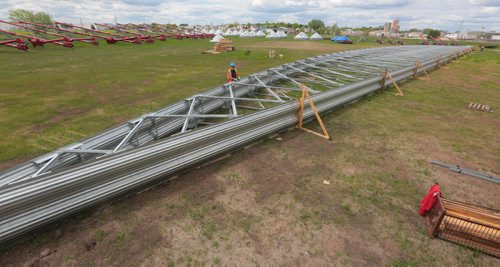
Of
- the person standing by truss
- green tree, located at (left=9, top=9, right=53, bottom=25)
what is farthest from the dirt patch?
green tree, located at (left=9, top=9, right=53, bottom=25)

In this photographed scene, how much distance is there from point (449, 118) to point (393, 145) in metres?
4.05

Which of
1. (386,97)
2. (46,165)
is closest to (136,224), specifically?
(46,165)

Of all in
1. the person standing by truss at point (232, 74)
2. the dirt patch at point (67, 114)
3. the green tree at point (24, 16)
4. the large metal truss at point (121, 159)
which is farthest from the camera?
the green tree at point (24, 16)

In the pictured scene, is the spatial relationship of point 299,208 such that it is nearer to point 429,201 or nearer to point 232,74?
point 429,201

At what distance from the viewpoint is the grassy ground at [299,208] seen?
11.5ft

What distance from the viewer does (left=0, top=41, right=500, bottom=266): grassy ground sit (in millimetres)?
3518

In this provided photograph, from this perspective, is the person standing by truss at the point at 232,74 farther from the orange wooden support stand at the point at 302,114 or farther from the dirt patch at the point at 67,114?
the dirt patch at the point at 67,114

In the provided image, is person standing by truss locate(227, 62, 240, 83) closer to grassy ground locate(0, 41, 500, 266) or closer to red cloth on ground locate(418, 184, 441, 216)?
grassy ground locate(0, 41, 500, 266)

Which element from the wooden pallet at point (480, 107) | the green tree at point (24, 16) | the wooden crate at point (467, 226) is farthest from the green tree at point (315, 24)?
the wooden crate at point (467, 226)

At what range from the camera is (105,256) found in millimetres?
3436

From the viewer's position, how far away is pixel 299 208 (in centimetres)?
439

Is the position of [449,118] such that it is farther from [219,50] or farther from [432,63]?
[219,50]

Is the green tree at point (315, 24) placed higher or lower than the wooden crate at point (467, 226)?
higher

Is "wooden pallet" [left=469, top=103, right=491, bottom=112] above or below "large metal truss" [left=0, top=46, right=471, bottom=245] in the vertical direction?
below
